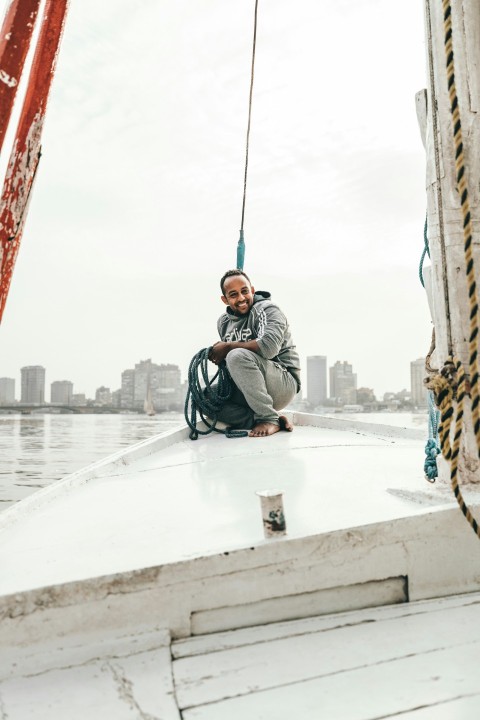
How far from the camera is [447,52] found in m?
1.58

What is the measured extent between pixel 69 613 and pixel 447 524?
100 cm

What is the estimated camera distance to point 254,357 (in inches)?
157

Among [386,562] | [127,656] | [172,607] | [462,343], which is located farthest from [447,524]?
[127,656]

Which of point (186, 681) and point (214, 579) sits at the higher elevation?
point (214, 579)

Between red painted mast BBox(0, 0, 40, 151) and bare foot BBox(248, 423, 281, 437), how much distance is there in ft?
8.75

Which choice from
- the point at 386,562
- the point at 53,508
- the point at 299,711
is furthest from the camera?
the point at 53,508

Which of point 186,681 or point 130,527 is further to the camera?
point 130,527

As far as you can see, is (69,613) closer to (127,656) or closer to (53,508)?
(127,656)

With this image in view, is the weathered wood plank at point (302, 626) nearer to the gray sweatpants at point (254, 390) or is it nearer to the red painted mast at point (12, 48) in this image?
the red painted mast at point (12, 48)

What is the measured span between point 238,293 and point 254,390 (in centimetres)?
86

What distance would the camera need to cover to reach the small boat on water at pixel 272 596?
98 cm

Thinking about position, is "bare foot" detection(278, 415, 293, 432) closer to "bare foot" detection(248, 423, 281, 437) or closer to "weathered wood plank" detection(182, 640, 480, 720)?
"bare foot" detection(248, 423, 281, 437)

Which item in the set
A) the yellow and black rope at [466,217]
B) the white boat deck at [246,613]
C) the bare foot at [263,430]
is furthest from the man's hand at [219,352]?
the yellow and black rope at [466,217]

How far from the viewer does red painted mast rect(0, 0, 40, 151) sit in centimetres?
164
